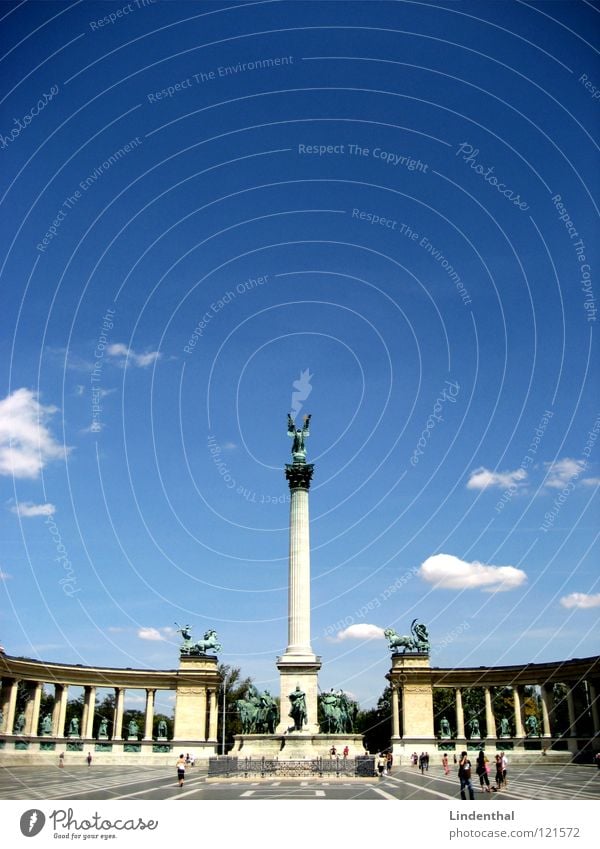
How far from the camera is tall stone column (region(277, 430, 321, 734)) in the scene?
5950 cm

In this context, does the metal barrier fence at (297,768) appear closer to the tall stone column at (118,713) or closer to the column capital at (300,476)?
the column capital at (300,476)

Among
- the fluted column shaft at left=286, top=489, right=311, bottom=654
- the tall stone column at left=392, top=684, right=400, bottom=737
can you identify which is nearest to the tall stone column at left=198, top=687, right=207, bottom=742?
the tall stone column at left=392, top=684, right=400, bottom=737

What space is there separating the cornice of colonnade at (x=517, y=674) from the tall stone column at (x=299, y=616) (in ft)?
81.0

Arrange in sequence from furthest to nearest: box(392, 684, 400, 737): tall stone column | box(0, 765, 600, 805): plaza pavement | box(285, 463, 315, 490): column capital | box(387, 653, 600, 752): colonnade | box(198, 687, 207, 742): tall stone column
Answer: box(198, 687, 207, 742): tall stone column
box(392, 684, 400, 737): tall stone column
box(387, 653, 600, 752): colonnade
box(285, 463, 315, 490): column capital
box(0, 765, 600, 805): plaza pavement

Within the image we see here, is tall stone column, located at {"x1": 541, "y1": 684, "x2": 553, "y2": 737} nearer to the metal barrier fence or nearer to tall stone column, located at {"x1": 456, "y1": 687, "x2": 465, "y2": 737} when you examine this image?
tall stone column, located at {"x1": 456, "y1": 687, "x2": 465, "y2": 737}

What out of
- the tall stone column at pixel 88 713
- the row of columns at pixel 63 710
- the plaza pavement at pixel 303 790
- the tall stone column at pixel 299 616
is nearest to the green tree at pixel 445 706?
the row of columns at pixel 63 710

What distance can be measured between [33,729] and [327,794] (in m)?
51.4

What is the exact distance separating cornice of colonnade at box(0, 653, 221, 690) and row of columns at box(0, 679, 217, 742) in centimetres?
73

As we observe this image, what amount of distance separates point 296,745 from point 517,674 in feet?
103

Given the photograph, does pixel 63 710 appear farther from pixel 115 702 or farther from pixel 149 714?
pixel 149 714

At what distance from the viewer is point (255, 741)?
58438 mm

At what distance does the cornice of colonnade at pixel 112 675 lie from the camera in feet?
242
